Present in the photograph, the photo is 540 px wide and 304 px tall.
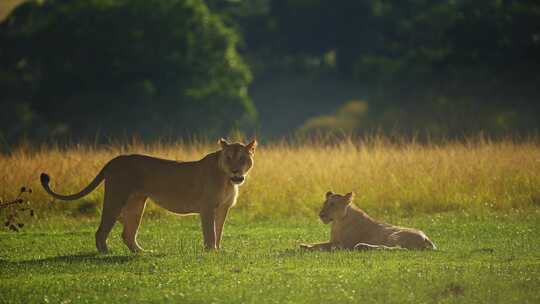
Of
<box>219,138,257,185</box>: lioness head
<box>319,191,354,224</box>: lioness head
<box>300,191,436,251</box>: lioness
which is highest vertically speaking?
<box>219,138,257,185</box>: lioness head

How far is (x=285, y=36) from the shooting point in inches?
2306

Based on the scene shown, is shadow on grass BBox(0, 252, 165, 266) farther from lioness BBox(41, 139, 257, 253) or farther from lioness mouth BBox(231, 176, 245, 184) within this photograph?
lioness mouth BBox(231, 176, 245, 184)

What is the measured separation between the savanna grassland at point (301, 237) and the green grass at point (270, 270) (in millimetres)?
18

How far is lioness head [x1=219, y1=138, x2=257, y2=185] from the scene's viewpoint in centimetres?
1258

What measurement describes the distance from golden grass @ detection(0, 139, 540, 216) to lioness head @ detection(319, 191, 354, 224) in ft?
14.5

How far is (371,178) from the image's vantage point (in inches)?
738

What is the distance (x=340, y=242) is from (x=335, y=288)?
308 cm

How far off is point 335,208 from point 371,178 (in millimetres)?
5576

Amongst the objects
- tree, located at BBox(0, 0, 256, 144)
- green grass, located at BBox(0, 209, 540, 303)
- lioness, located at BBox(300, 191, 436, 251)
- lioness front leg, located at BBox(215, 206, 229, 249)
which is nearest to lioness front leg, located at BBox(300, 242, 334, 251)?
lioness, located at BBox(300, 191, 436, 251)

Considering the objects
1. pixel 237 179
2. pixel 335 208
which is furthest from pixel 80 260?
pixel 335 208

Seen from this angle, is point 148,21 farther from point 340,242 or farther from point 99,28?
point 340,242

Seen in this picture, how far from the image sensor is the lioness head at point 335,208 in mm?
13234

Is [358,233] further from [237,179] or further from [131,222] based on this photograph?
[131,222]

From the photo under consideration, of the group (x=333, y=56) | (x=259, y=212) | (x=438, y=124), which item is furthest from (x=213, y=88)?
(x=259, y=212)
